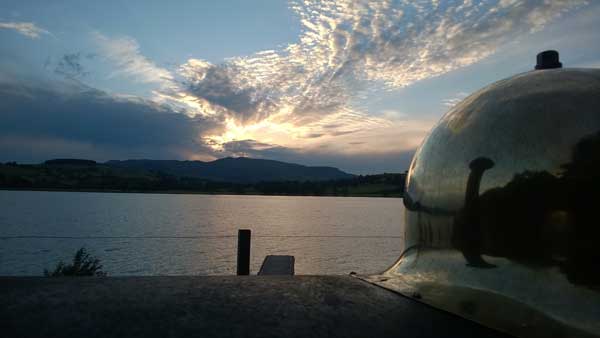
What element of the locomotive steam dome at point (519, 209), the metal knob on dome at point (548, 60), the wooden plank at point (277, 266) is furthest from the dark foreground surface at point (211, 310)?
the wooden plank at point (277, 266)

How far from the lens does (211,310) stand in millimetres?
1707

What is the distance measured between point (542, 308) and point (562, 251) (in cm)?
24

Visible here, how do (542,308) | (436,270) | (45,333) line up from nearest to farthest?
1. (45,333)
2. (542,308)
3. (436,270)

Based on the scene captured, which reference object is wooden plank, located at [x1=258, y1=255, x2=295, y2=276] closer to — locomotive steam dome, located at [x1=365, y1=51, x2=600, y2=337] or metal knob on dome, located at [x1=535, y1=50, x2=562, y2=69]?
locomotive steam dome, located at [x1=365, y1=51, x2=600, y2=337]

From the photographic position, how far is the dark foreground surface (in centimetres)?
148

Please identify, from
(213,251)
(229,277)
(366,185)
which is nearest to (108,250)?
(213,251)

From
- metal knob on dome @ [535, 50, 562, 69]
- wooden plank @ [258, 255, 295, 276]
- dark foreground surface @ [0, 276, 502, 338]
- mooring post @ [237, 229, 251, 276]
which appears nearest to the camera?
dark foreground surface @ [0, 276, 502, 338]

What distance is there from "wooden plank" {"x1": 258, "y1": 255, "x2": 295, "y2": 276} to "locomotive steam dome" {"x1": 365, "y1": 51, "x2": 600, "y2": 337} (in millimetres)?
3491

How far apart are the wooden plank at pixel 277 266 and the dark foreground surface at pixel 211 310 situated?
11.2 ft

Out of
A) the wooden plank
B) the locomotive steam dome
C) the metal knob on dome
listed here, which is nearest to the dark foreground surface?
the locomotive steam dome

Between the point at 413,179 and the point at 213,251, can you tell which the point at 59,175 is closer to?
the point at 213,251

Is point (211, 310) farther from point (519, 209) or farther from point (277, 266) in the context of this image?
point (277, 266)

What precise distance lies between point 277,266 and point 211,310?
4365 mm

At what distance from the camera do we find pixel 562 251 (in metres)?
1.59
